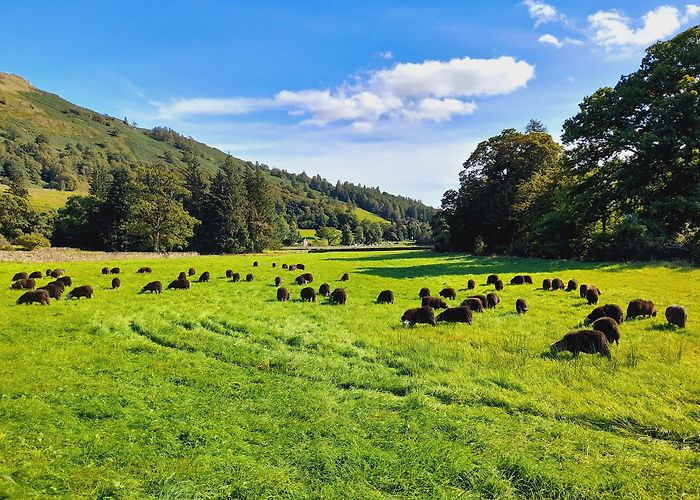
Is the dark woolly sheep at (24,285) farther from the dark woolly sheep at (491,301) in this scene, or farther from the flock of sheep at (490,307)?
the dark woolly sheep at (491,301)

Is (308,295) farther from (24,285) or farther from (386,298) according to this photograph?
(24,285)

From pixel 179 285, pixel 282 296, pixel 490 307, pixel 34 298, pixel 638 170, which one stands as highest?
pixel 638 170

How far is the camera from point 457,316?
49.4 feet

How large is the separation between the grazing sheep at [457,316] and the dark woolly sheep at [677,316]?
6.29 m

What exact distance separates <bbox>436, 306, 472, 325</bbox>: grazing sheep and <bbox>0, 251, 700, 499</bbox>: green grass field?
56 cm

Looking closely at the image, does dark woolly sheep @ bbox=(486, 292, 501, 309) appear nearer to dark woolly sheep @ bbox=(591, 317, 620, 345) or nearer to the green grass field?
the green grass field

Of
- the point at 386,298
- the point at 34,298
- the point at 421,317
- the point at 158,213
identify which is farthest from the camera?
the point at 158,213

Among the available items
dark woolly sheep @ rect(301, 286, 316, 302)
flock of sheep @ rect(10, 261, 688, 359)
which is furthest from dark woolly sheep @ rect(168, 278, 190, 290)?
dark woolly sheep @ rect(301, 286, 316, 302)

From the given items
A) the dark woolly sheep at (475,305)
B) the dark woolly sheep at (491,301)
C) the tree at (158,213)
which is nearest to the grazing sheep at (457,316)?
the dark woolly sheep at (475,305)

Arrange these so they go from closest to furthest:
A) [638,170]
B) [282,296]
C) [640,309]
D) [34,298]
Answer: [640,309]
[34,298]
[282,296]
[638,170]

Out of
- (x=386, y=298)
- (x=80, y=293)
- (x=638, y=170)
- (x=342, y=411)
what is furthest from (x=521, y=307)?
(x=638, y=170)

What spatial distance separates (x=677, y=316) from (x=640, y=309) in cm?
166

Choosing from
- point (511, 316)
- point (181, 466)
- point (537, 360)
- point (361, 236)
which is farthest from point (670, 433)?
point (361, 236)

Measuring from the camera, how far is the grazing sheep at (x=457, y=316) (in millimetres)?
14977
